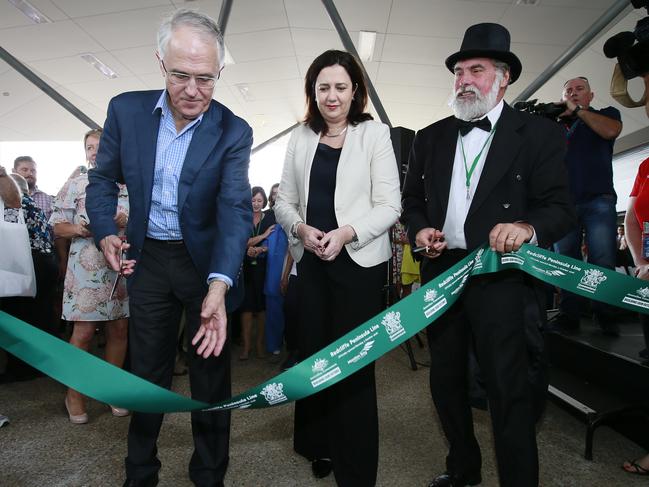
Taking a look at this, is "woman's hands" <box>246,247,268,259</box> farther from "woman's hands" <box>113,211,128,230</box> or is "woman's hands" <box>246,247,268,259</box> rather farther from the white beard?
the white beard

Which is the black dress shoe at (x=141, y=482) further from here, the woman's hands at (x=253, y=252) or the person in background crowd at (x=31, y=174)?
the person in background crowd at (x=31, y=174)

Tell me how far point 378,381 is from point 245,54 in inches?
257

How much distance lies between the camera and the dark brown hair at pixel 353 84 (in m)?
1.73

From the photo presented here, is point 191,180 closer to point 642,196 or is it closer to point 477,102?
point 477,102

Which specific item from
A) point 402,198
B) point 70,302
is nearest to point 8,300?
point 70,302

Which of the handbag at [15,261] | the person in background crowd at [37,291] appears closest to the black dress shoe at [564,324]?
the handbag at [15,261]

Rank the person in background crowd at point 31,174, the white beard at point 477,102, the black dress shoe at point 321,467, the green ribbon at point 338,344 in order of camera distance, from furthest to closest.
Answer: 1. the person in background crowd at point 31,174
2. the black dress shoe at point 321,467
3. the white beard at point 477,102
4. the green ribbon at point 338,344

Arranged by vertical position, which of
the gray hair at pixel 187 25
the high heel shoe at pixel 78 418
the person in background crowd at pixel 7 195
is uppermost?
the gray hair at pixel 187 25

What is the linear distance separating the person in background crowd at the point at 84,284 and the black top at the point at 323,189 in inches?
50.8

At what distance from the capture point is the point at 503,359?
145cm

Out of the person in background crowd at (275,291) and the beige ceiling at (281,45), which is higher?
the beige ceiling at (281,45)

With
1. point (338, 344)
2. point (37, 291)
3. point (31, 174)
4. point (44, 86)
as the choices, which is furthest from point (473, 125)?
point (44, 86)

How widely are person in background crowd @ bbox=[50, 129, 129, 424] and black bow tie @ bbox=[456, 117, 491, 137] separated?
183 cm

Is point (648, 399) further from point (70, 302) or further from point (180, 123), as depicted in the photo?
point (70, 302)
